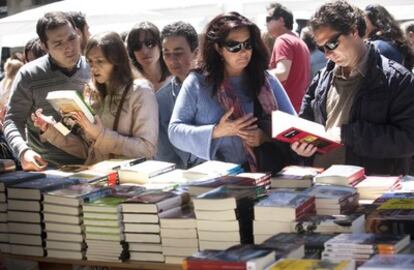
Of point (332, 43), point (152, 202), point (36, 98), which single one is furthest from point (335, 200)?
point (36, 98)

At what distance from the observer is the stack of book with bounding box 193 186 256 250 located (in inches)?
117

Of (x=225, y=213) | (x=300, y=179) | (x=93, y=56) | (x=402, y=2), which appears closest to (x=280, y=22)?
(x=402, y=2)

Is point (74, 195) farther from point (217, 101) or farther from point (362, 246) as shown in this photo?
point (362, 246)

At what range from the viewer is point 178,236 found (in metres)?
3.08

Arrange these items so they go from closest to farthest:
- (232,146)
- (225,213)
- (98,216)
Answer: (225,213) → (98,216) → (232,146)

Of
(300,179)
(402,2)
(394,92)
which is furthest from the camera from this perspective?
(402,2)

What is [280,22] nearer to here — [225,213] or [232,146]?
[232,146]

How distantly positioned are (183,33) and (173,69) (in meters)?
0.22

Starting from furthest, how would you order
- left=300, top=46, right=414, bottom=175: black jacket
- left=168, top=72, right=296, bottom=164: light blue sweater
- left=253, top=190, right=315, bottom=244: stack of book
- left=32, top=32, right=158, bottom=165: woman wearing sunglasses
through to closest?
1. left=32, top=32, right=158, bottom=165: woman wearing sunglasses
2. left=168, top=72, right=296, bottom=164: light blue sweater
3. left=300, top=46, right=414, bottom=175: black jacket
4. left=253, top=190, right=315, bottom=244: stack of book

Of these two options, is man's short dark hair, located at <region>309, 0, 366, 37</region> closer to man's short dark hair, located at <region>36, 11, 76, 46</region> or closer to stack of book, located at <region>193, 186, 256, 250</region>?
stack of book, located at <region>193, 186, 256, 250</region>

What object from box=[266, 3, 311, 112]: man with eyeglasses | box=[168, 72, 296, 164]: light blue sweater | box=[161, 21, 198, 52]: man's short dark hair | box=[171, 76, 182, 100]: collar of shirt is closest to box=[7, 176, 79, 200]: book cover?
box=[168, 72, 296, 164]: light blue sweater

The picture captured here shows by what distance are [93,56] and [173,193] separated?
47.0 inches

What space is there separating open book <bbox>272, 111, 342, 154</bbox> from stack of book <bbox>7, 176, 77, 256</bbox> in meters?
0.95

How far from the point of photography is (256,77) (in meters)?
3.98
